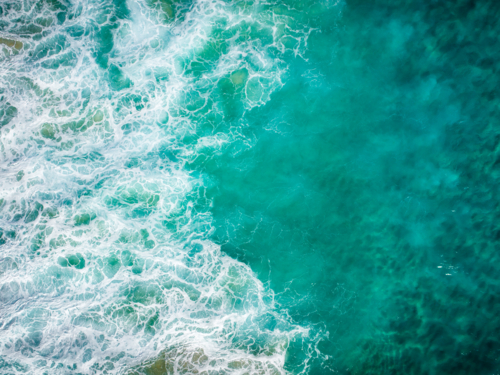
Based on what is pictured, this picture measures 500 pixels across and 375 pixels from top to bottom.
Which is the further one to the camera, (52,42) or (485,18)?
(52,42)

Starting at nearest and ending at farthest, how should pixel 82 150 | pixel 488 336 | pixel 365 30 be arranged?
pixel 488 336, pixel 365 30, pixel 82 150

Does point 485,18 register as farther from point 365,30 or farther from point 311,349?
point 311,349

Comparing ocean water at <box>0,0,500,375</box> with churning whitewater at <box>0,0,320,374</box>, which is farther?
churning whitewater at <box>0,0,320,374</box>

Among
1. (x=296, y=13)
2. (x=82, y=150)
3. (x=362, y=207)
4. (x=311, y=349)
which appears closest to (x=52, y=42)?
(x=82, y=150)

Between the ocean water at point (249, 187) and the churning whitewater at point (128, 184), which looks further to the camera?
the churning whitewater at point (128, 184)
